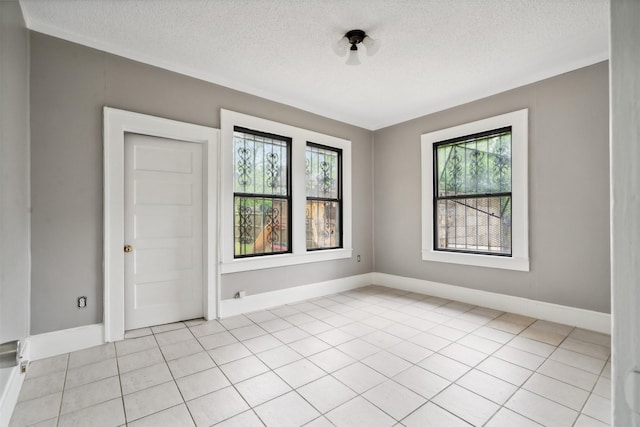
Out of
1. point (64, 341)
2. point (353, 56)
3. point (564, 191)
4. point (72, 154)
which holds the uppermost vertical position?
point (353, 56)

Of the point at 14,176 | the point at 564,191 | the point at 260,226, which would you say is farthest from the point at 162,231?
the point at 564,191

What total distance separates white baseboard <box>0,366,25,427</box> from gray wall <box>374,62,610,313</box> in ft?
14.7

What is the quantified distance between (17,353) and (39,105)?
2.42 metres

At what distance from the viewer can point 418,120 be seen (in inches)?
185

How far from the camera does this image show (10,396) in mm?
1904

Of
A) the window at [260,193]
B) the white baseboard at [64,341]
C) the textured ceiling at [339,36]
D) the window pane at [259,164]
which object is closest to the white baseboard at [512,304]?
the window at [260,193]

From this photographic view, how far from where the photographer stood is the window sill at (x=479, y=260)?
3.63 m

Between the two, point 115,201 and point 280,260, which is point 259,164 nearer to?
point 280,260

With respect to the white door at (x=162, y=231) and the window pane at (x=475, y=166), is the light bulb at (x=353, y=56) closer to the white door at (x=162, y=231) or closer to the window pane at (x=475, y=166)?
the white door at (x=162, y=231)

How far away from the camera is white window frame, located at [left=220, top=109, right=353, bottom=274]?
3.58m

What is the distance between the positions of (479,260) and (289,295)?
8.42 feet

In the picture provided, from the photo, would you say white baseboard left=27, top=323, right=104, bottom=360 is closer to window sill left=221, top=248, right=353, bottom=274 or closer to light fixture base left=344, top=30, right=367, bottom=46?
window sill left=221, top=248, right=353, bottom=274

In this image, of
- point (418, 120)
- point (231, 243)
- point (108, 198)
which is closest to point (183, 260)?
point (231, 243)

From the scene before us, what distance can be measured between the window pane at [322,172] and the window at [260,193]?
45cm
